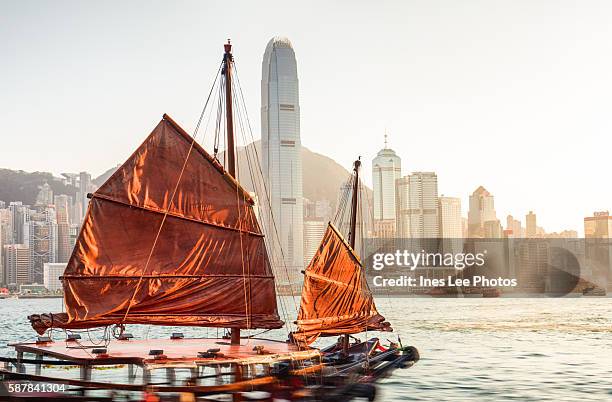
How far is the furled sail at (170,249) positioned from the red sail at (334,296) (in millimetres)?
5011

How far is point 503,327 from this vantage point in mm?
103750

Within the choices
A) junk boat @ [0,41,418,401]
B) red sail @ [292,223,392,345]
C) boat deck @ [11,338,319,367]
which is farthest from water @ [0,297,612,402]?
junk boat @ [0,41,418,401]

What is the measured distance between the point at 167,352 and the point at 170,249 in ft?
13.1

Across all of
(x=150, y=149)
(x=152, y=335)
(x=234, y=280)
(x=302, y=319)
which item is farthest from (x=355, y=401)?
(x=152, y=335)

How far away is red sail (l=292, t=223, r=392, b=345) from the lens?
3569 centimetres

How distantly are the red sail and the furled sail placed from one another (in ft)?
Result: 16.4

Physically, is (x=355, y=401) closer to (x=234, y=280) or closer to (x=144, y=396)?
(x=234, y=280)

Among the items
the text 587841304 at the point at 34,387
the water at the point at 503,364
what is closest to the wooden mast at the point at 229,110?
the text 587841304 at the point at 34,387

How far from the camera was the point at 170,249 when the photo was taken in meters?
28.5

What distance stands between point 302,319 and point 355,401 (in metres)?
3.95

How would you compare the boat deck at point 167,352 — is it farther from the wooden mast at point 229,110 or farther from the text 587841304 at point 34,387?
the wooden mast at point 229,110

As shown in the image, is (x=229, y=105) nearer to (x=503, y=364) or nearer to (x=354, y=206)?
(x=354, y=206)

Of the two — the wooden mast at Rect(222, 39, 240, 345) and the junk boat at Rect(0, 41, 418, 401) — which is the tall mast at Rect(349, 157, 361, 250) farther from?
the wooden mast at Rect(222, 39, 240, 345)

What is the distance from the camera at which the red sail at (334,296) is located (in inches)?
1405
